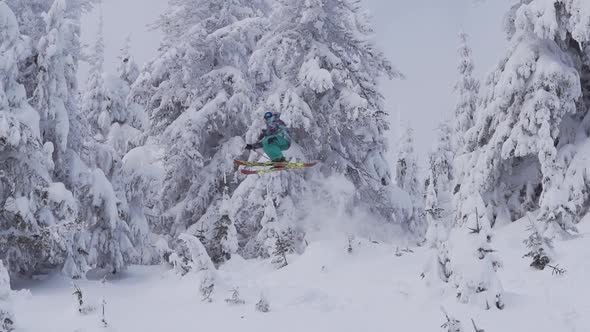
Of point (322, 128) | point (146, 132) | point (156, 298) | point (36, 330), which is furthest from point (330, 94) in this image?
point (36, 330)

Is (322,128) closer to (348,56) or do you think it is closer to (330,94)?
(330,94)

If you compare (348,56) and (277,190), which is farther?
(348,56)

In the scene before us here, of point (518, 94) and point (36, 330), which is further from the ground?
point (518, 94)

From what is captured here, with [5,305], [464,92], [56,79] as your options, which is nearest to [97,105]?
[56,79]

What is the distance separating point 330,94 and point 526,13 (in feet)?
19.7

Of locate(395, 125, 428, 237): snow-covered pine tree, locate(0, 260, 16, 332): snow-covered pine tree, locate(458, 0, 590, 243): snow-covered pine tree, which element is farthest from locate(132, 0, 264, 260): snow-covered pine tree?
locate(0, 260, 16, 332): snow-covered pine tree

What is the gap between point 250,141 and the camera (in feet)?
54.0

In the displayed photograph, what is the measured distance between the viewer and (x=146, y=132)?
63.2ft

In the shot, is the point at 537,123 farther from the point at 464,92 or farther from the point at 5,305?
the point at 464,92

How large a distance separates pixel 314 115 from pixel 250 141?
211 centimetres

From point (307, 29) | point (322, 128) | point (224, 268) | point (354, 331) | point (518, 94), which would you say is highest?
point (307, 29)

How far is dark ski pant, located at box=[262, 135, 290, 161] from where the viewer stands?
41.4 ft

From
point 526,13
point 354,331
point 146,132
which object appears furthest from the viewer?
point 146,132

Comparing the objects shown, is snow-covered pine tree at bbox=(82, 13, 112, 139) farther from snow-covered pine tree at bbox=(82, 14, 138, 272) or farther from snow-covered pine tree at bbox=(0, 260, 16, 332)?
snow-covered pine tree at bbox=(0, 260, 16, 332)
